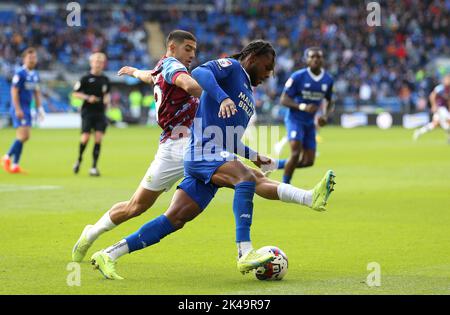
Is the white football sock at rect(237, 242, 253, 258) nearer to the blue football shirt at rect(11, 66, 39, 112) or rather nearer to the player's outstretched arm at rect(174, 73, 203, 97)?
the player's outstretched arm at rect(174, 73, 203, 97)

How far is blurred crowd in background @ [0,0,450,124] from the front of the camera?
47125 millimetres

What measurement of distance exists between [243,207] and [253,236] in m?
2.83

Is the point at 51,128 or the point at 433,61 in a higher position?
the point at 433,61

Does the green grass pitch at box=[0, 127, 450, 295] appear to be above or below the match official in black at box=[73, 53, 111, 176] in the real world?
below

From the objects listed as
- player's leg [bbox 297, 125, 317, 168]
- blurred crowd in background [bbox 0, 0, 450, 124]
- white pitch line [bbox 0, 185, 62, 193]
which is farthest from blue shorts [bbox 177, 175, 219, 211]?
blurred crowd in background [bbox 0, 0, 450, 124]

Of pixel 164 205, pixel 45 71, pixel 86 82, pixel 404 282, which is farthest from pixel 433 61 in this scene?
pixel 404 282

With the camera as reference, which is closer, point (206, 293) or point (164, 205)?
point (206, 293)

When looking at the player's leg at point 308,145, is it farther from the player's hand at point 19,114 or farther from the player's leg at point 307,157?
the player's hand at point 19,114

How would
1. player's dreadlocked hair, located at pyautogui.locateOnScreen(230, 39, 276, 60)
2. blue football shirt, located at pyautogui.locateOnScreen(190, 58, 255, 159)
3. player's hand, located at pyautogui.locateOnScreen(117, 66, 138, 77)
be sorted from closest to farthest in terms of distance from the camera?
blue football shirt, located at pyautogui.locateOnScreen(190, 58, 255, 159), player's dreadlocked hair, located at pyautogui.locateOnScreen(230, 39, 276, 60), player's hand, located at pyautogui.locateOnScreen(117, 66, 138, 77)

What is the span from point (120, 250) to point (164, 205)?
232 inches

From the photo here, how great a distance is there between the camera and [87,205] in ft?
44.7

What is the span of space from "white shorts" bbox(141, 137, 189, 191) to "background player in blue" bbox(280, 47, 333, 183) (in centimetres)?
739

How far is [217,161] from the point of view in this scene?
7.78m
